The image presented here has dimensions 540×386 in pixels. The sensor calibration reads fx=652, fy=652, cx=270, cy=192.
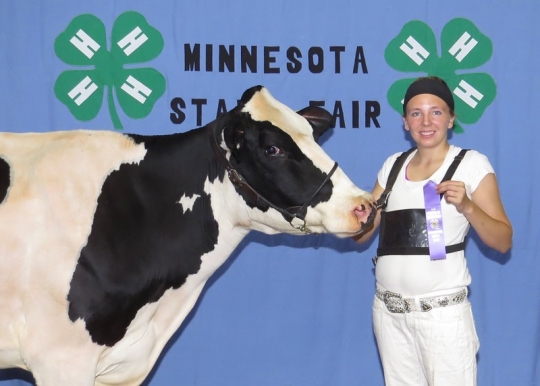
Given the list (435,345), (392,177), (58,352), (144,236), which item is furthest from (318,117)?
(58,352)

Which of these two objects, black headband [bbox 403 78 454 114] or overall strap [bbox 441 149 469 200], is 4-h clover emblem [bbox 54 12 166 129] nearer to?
black headband [bbox 403 78 454 114]

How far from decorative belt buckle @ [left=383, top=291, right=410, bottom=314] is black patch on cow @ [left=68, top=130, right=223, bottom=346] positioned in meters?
0.72

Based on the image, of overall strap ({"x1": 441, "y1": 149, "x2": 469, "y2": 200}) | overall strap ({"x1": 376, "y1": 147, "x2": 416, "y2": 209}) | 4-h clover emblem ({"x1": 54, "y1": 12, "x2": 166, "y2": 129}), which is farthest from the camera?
4-h clover emblem ({"x1": 54, "y1": 12, "x2": 166, "y2": 129})

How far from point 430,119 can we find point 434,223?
42cm

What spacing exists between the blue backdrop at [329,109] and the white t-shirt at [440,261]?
4.66ft

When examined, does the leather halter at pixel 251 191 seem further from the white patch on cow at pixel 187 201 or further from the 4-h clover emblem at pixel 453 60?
the 4-h clover emblem at pixel 453 60

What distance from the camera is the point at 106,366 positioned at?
2469 millimetres

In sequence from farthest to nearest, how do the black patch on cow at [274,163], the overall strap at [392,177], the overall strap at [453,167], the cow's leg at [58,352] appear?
the overall strap at [392,177]
the overall strap at [453,167]
the black patch on cow at [274,163]
the cow's leg at [58,352]

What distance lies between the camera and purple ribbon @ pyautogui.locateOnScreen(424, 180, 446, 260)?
2.44m

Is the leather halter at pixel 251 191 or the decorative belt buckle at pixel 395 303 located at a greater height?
the leather halter at pixel 251 191

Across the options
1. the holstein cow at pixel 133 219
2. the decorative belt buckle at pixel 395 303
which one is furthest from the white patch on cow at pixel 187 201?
the decorative belt buckle at pixel 395 303

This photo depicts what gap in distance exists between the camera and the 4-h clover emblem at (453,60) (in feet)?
13.0

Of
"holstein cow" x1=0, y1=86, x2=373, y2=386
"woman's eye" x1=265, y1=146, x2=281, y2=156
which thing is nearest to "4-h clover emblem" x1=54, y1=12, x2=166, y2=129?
"holstein cow" x1=0, y1=86, x2=373, y2=386

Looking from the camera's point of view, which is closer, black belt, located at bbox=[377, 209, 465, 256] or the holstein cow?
the holstein cow
